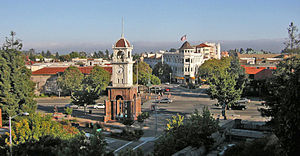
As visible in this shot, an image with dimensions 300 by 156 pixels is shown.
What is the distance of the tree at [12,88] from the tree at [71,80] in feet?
80.1

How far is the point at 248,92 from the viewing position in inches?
2452

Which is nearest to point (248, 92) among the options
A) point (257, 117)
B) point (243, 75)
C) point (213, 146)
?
point (243, 75)

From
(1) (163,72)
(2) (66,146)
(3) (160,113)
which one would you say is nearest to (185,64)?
(1) (163,72)

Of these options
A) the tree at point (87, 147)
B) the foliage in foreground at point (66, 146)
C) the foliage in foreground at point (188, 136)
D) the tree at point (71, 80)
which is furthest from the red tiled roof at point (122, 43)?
the tree at point (71, 80)

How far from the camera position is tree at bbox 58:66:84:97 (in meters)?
63.7

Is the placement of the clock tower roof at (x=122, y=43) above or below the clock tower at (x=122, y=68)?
above

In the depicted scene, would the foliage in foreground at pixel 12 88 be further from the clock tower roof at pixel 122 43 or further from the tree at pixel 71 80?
the tree at pixel 71 80

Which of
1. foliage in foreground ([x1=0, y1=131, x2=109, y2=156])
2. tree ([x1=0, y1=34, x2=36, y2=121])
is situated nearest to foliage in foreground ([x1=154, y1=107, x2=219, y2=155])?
foliage in foreground ([x1=0, y1=131, x2=109, y2=156])

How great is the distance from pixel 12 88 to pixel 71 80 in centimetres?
2677

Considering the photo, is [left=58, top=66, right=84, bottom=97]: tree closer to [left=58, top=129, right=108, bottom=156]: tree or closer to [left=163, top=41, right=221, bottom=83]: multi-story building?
[left=163, top=41, right=221, bottom=83]: multi-story building

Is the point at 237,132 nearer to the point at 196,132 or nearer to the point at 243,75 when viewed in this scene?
the point at 196,132

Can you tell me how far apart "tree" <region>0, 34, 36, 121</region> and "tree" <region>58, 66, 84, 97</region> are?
80.1 ft

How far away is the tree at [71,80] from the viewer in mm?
63719

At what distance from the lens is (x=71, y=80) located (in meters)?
64.4
